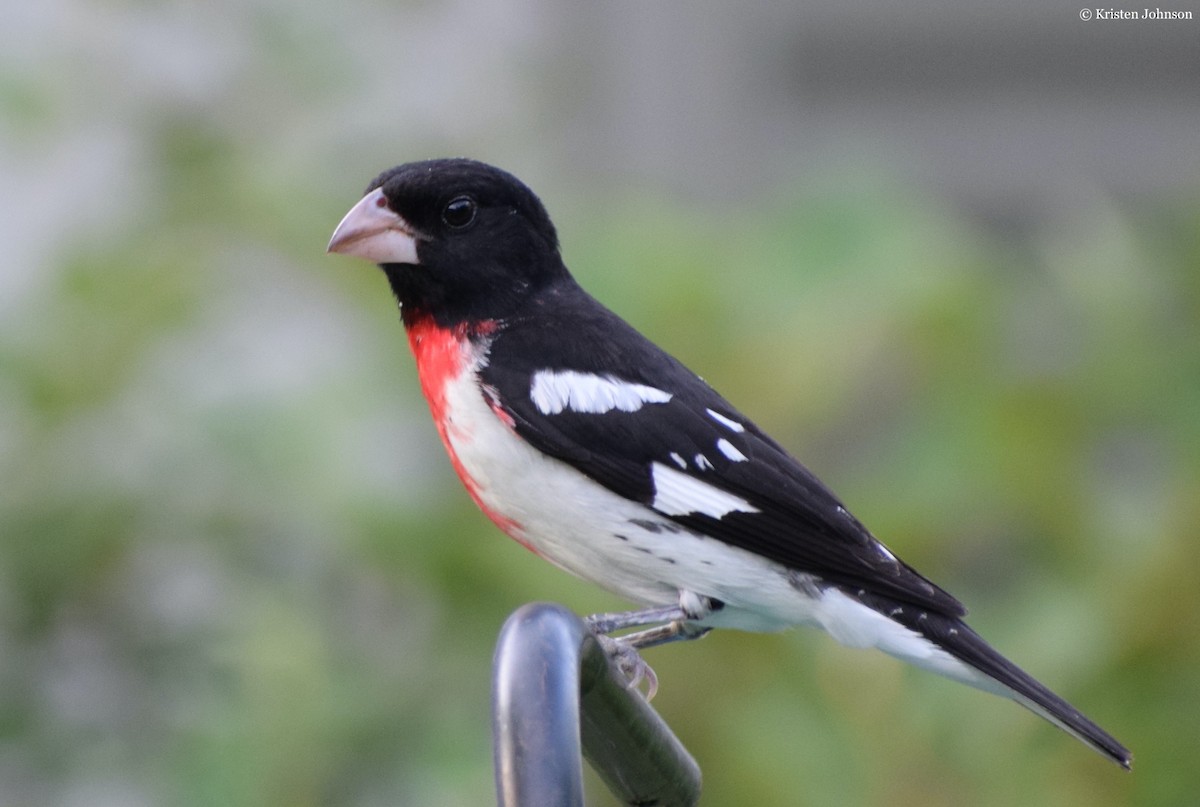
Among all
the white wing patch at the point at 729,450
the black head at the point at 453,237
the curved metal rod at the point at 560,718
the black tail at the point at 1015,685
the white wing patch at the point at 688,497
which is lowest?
the black tail at the point at 1015,685

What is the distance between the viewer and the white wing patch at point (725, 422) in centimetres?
248

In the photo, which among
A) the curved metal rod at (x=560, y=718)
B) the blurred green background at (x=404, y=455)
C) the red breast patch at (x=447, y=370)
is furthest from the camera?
Result: the blurred green background at (x=404, y=455)

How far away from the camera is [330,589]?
11.4ft

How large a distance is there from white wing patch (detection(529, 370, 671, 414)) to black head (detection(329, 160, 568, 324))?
189 millimetres

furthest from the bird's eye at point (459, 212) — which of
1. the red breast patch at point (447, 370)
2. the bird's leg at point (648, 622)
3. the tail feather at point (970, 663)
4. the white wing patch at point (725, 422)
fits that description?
→ the tail feather at point (970, 663)

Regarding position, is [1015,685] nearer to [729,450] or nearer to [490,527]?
[729,450]

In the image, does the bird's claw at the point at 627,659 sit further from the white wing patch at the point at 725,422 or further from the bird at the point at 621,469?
the white wing patch at the point at 725,422

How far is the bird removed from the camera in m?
2.31

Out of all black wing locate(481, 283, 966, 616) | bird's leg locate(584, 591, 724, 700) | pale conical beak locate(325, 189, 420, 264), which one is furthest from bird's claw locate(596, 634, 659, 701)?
pale conical beak locate(325, 189, 420, 264)

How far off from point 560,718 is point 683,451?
0.79 m

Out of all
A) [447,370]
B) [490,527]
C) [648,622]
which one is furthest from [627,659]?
[490,527]

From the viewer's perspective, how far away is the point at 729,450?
8.04 ft

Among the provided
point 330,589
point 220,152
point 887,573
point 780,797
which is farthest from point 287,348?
point 887,573

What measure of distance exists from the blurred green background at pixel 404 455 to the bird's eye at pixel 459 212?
2.89ft
